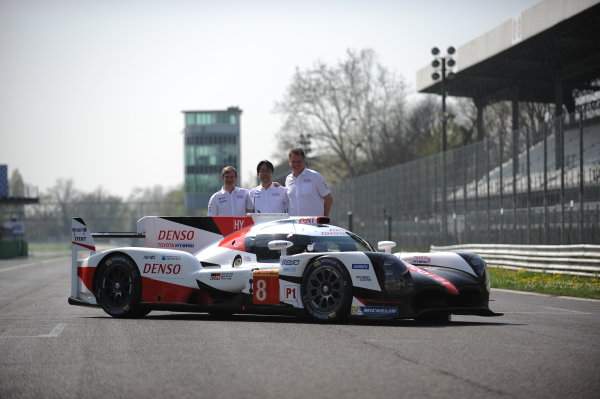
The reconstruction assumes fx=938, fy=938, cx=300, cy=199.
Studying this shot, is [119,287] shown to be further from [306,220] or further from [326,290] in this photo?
[326,290]

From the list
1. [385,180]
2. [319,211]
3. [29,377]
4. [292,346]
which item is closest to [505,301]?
[319,211]

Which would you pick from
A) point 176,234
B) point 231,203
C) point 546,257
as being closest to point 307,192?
point 231,203

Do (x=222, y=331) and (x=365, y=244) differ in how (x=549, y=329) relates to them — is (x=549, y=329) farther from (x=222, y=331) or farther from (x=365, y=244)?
(x=222, y=331)

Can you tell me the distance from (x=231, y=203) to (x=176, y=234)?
2.23 m

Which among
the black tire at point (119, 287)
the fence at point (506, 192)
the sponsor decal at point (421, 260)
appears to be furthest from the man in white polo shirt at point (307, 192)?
the fence at point (506, 192)

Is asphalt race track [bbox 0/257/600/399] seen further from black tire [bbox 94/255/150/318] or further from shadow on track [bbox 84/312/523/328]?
black tire [bbox 94/255/150/318]

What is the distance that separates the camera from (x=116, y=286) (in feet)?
38.7

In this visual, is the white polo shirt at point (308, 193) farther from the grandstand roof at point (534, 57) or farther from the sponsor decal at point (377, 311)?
the grandstand roof at point (534, 57)

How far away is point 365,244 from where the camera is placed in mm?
11383

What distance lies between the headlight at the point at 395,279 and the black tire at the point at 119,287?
317 centimetres

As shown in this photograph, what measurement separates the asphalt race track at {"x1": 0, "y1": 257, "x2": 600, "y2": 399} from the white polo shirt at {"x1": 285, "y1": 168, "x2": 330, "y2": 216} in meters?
2.69

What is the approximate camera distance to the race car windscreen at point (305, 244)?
10945 mm

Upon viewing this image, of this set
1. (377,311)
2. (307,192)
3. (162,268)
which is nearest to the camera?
(377,311)

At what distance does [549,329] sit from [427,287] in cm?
137
